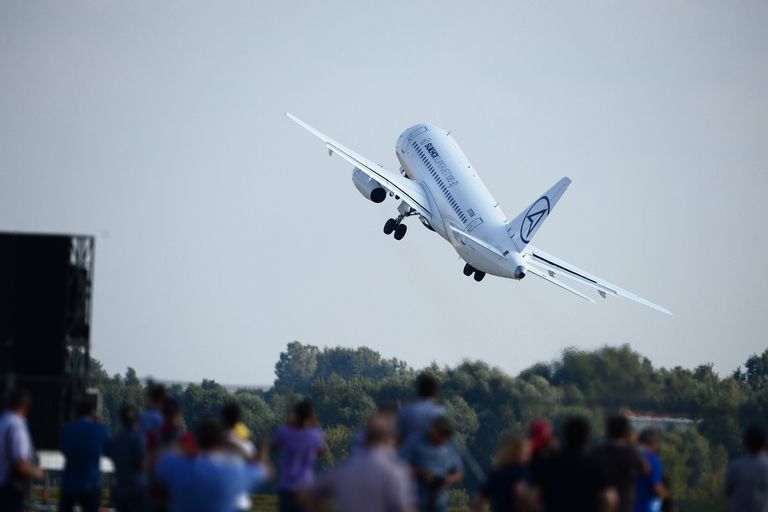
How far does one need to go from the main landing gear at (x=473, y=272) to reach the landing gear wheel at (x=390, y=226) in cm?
361

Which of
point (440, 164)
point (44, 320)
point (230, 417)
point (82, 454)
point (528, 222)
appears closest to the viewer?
point (230, 417)

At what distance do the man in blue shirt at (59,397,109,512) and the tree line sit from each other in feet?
14.9

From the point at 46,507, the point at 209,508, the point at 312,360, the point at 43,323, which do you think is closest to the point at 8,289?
the point at 43,323

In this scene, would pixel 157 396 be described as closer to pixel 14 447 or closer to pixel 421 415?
pixel 14 447

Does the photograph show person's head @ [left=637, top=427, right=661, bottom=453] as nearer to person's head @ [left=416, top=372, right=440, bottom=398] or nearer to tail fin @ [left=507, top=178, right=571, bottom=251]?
person's head @ [left=416, top=372, right=440, bottom=398]

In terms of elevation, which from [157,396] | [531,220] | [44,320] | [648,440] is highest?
[531,220]

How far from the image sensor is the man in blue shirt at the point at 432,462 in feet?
66.0

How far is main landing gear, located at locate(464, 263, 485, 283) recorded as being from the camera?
67188 millimetres

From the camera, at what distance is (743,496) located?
21750 mm

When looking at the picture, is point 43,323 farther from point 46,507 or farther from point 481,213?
point 481,213

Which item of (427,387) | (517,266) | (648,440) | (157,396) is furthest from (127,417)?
(517,266)

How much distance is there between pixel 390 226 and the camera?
68.9 metres

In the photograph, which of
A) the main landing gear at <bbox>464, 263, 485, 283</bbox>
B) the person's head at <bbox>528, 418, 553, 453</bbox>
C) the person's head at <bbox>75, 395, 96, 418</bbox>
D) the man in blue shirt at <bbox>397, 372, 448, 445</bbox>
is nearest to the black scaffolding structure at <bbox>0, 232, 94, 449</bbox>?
the person's head at <bbox>75, 395, 96, 418</bbox>

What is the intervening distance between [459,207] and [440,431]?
1898 inches
